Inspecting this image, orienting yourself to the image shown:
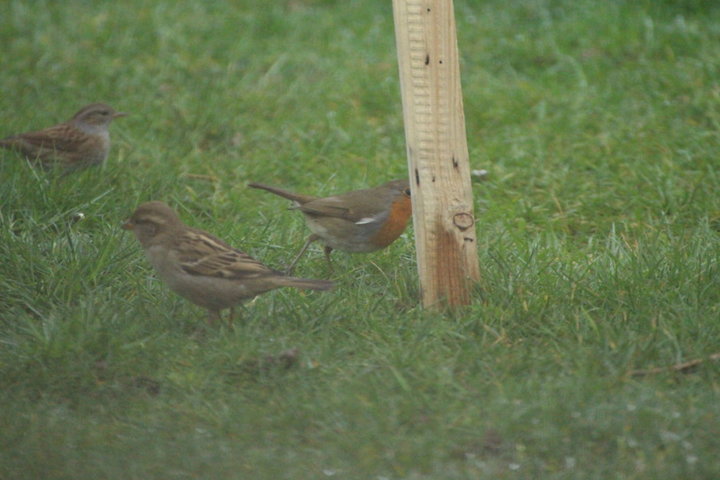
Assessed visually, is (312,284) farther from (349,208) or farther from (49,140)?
(49,140)

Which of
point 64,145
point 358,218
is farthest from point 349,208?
point 64,145

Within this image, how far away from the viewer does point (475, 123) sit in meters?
9.16

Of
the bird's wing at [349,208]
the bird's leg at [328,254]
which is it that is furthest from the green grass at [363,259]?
the bird's wing at [349,208]

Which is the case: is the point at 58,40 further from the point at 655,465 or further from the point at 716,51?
the point at 655,465

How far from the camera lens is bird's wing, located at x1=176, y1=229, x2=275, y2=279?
225 inches

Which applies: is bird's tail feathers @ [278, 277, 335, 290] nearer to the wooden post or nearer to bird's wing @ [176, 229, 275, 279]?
bird's wing @ [176, 229, 275, 279]

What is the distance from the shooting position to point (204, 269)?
570cm

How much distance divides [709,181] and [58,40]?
268 inches

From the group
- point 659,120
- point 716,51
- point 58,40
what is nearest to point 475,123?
point 659,120

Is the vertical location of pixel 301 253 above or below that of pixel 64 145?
below

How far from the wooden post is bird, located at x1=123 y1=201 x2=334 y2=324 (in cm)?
66

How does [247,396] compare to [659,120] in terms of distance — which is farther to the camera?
[659,120]

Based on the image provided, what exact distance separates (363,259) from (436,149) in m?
1.45

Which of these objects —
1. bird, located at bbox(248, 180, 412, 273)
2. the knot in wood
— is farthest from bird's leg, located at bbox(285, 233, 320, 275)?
the knot in wood
